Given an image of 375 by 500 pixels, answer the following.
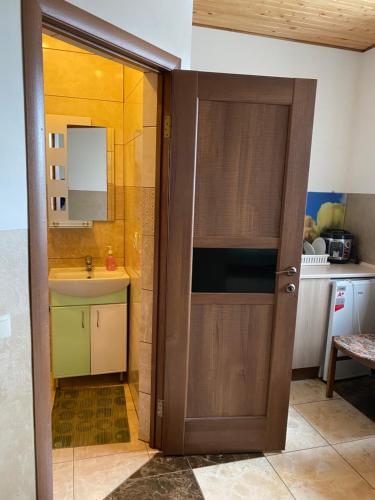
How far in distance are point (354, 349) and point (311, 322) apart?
42 cm

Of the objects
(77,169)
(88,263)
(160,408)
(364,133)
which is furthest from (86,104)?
(364,133)

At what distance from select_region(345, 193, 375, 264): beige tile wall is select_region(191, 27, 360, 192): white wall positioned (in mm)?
185

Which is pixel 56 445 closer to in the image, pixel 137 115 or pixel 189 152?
pixel 189 152

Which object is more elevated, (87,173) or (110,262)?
(87,173)

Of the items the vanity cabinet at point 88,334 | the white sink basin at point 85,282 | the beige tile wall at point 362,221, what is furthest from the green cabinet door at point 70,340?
the beige tile wall at point 362,221

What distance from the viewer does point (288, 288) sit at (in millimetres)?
2107

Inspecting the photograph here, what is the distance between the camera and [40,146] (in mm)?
1377

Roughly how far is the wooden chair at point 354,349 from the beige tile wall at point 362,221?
0.79 metres

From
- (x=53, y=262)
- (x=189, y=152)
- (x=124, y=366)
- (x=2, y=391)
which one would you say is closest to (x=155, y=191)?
(x=189, y=152)

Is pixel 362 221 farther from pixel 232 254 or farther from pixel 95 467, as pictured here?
pixel 95 467

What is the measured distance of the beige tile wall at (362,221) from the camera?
10.8ft

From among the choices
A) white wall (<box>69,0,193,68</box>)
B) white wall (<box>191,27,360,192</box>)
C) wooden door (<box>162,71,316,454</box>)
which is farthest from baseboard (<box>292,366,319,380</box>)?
white wall (<box>69,0,193,68</box>)

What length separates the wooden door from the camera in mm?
1929

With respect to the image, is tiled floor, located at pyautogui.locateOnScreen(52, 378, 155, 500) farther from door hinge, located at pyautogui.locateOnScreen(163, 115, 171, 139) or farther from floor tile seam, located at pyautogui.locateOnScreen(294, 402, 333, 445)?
door hinge, located at pyautogui.locateOnScreen(163, 115, 171, 139)
